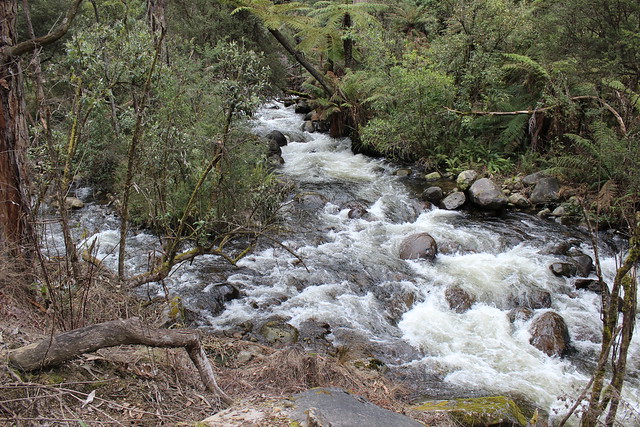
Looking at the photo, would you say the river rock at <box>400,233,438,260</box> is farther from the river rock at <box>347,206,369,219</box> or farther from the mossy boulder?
the mossy boulder

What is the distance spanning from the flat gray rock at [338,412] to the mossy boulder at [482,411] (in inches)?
51.9

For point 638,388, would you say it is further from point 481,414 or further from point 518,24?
point 518,24

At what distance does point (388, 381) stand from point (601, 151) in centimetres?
616

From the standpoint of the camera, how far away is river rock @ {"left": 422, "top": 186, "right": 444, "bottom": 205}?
9938 mm

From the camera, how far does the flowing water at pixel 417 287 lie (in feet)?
17.8

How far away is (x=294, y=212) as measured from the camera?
9375 mm

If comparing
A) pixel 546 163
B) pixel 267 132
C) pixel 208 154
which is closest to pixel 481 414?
pixel 208 154

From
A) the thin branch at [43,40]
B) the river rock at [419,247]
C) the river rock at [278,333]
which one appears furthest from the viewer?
the river rock at [419,247]

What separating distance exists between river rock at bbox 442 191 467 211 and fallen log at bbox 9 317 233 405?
25.0 ft

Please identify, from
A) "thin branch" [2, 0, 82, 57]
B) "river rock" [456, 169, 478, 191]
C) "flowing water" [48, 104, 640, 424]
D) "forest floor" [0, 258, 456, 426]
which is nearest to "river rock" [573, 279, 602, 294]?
"flowing water" [48, 104, 640, 424]

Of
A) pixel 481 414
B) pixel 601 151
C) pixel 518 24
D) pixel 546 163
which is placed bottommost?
pixel 481 414

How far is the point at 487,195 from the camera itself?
31.0 feet

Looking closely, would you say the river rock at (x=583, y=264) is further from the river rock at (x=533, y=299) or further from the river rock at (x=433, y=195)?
the river rock at (x=433, y=195)

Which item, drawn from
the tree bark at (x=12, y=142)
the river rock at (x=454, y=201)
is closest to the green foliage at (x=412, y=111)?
the river rock at (x=454, y=201)
